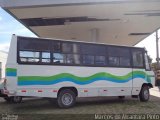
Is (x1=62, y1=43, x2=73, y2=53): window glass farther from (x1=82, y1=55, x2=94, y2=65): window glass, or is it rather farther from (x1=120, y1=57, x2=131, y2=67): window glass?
(x1=120, y1=57, x2=131, y2=67): window glass

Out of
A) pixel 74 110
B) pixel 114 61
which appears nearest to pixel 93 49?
pixel 114 61

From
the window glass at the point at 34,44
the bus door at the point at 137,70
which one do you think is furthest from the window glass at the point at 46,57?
the bus door at the point at 137,70

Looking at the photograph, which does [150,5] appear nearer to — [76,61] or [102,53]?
[102,53]

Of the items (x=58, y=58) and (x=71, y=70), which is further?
(x=71, y=70)

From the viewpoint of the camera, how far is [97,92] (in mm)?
13328

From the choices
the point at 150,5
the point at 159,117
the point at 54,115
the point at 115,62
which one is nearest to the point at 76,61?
the point at 115,62

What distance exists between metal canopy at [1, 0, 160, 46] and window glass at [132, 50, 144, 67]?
300 cm

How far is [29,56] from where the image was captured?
11.6 meters

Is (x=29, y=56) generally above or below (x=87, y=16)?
below

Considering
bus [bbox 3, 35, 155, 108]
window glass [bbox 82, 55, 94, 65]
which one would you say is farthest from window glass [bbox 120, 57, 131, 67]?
window glass [bbox 82, 55, 94, 65]

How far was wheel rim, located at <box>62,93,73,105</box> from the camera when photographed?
1238 cm

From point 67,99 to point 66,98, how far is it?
0.23 ft

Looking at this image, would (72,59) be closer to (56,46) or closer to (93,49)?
(56,46)

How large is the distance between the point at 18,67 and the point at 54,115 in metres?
2.45
